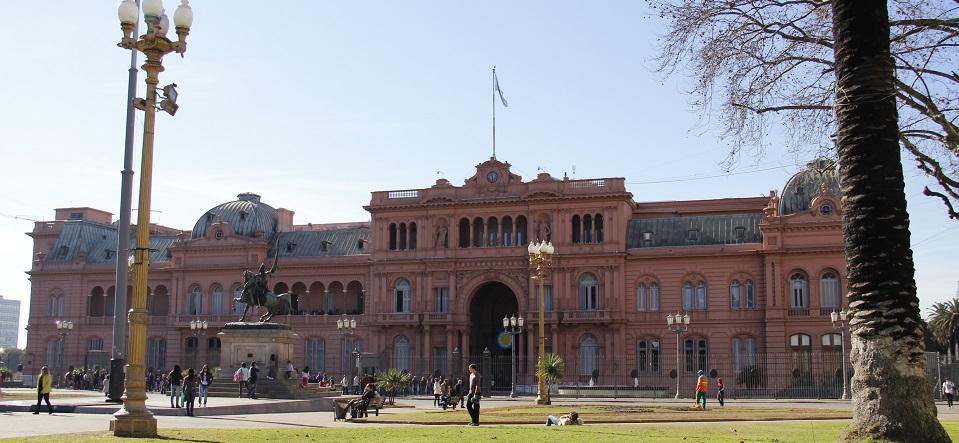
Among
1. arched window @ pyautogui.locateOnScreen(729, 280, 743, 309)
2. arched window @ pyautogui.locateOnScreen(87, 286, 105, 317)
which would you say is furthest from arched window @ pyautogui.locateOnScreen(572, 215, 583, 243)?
arched window @ pyautogui.locateOnScreen(87, 286, 105, 317)

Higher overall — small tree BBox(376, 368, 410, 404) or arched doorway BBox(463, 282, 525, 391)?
arched doorway BBox(463, 282, 525, 391)

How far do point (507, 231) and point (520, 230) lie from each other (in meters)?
0.99

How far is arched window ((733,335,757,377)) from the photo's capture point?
220ft

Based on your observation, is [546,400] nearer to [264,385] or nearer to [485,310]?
[264,385]

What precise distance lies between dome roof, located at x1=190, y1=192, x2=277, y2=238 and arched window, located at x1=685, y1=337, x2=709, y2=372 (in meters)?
Result: 33.8

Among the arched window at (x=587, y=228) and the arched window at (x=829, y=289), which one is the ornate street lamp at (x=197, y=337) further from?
the arched window at (x=829, y=289)

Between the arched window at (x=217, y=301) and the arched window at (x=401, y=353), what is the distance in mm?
14963

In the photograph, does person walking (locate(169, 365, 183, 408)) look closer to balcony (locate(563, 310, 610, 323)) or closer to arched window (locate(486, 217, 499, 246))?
balcony (locate(563, 310, 610, 323))

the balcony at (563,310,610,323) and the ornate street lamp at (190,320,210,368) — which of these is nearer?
the balcony at (563,310,610,323)

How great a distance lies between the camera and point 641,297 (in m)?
70.8

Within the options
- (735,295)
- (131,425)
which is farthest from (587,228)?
(131,425)

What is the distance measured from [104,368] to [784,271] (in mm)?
44272

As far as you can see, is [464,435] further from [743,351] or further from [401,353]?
[401,353]

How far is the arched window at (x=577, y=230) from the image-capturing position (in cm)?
7212
